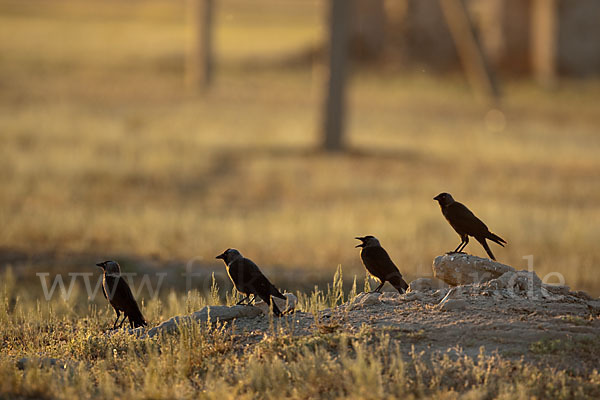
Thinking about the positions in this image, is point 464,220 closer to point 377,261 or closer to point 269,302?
point 377,261

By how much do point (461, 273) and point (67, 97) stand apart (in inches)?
890

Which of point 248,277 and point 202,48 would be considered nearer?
point 248,277

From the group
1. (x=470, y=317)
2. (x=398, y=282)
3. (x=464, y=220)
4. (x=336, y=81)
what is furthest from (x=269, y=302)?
(x=336, y=81)

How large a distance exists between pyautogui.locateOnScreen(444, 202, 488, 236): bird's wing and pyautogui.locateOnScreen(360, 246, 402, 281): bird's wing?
1.90 feet

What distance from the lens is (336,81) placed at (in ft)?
68.7

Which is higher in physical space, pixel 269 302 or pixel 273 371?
pixel 269 302

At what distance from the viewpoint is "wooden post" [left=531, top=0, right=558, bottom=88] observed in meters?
30.2

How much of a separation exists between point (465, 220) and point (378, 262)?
28.4 inches

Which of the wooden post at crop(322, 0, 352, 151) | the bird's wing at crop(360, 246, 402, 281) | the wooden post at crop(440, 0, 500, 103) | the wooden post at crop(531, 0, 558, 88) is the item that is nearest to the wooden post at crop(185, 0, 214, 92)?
the wooden post at crop(440, 0, 500, 103)

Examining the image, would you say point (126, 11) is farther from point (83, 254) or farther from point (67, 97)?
point (83, 254)

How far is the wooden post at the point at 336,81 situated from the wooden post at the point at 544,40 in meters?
11.8

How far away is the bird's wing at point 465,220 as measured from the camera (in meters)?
6.81

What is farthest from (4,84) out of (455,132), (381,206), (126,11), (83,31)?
(126,11)

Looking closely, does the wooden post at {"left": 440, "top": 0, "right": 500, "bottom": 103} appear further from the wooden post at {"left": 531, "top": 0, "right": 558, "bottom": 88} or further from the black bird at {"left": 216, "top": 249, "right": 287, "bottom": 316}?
the black bird at {"left": 216, "top": 249, "right": 287, "bottom": 316}
